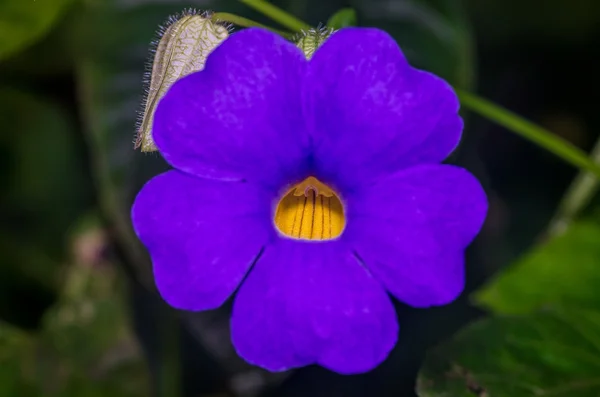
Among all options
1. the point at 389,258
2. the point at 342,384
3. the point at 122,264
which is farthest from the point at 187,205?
the point at 122,264

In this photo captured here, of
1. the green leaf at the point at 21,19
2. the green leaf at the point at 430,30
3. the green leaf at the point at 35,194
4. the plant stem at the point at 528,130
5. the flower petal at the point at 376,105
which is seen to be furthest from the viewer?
the green leaf at the point at 35,194

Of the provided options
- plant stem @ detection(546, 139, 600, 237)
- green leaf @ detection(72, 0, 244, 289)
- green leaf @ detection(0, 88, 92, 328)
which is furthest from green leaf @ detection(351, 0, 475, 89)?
green leaf @ detection(0, 88, 92, 328)

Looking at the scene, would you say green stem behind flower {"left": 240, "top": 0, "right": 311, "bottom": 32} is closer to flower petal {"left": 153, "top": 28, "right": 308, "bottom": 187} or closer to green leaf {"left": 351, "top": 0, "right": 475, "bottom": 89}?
flower petal {"left": 153, "top": 28, "right": 308, "bottom": 187}

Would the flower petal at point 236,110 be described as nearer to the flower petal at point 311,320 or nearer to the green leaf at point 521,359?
the flower petal at point 311,320

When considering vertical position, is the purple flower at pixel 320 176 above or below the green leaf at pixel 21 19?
above

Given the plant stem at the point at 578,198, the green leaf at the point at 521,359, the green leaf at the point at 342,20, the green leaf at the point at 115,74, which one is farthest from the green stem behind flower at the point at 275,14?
the plant stem at the point at 578,198

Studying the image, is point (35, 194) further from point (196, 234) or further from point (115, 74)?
point (196, 234)
